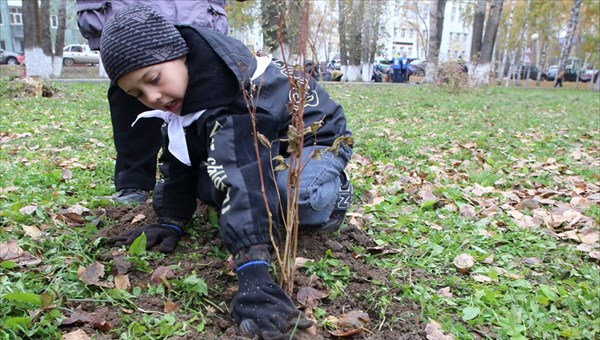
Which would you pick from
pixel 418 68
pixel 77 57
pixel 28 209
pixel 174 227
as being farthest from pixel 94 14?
pixel 77 57

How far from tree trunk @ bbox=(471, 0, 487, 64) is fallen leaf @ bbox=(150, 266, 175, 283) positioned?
43.9ft

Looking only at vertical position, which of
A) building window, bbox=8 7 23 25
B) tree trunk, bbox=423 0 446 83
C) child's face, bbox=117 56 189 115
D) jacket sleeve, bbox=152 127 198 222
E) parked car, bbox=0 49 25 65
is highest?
building window, bbox=8 7 23 25

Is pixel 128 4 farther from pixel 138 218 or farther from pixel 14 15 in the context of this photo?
pixel 14 15

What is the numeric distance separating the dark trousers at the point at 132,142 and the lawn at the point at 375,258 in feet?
0.70

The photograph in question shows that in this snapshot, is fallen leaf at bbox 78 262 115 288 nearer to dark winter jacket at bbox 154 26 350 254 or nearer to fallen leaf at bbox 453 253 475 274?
dark winter jacket at bbox 154 26 350 254

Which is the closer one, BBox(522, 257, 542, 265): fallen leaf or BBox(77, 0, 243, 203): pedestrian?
BBox(522, 257, 542, 265): fallen leaf

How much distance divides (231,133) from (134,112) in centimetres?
117

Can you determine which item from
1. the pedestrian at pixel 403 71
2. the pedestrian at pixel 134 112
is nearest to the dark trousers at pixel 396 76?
the pedestrian at pixel 403 71

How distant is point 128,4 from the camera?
2.28 m

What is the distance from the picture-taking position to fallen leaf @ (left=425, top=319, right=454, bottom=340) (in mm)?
1517

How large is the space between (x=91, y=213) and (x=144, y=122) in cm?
57

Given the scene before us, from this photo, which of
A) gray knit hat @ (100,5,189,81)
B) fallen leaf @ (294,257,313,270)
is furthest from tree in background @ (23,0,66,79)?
fallen leaf @ (294,257,313,270)

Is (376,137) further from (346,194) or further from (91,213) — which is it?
(91,213)

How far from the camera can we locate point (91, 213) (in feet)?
7.90
